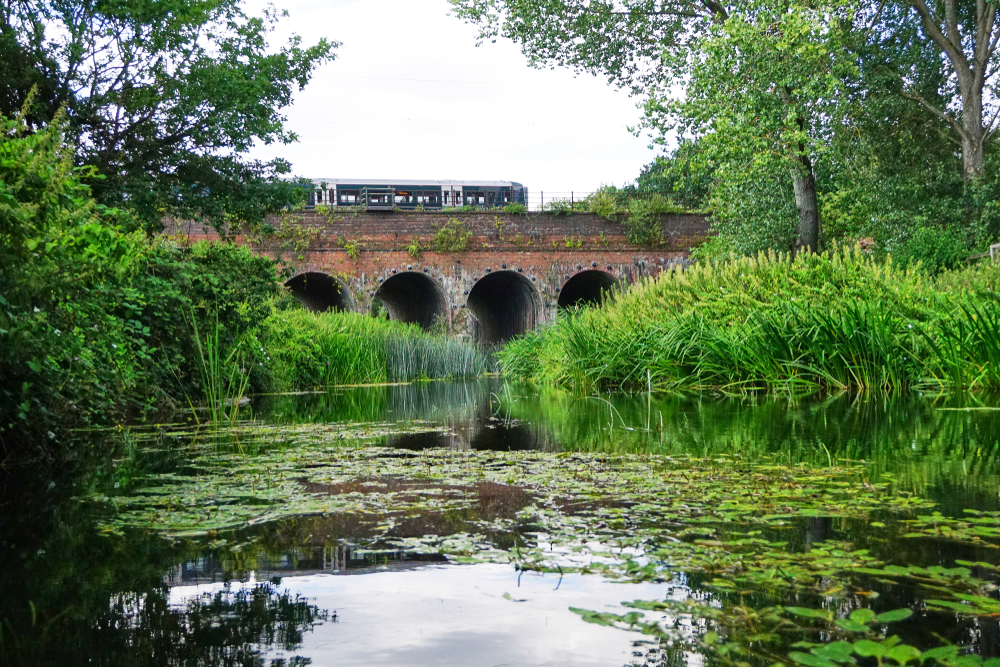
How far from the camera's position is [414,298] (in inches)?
1107

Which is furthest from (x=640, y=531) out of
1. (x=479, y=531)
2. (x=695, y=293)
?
(x=695, y=293)

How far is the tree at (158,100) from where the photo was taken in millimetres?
11719

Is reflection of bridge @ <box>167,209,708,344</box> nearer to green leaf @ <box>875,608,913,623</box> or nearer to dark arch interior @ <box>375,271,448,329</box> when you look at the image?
dark arch interior @ <box>375,271,448,329</box>

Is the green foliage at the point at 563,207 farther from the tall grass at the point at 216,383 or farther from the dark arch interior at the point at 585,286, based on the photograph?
the tall grass at the point at 216,383

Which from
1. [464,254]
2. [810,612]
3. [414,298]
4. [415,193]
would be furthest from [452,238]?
[810,612]

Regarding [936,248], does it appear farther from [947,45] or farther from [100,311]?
[100,311]

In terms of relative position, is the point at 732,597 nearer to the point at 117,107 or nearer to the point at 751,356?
the point at 751,356

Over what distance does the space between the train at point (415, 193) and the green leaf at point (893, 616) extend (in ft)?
90.5

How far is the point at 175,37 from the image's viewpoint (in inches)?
499

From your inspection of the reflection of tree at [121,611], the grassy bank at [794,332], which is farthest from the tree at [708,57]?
the reflection of tree at [121,611]

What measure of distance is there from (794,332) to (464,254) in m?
17.0

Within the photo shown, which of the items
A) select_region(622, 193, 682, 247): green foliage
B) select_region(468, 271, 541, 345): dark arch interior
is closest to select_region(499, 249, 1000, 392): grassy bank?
select_region(622, 193, 682, 247): green foliage

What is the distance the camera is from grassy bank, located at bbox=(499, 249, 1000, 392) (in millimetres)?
6941

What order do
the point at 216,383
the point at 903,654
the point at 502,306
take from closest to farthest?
the point at 903,654 → the point at 216,383 → the point at 502,306
